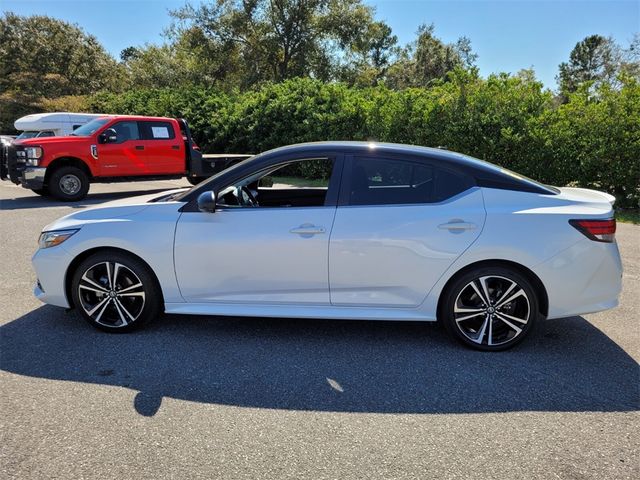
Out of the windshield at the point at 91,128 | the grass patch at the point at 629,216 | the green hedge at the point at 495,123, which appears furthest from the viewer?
the windshield at the point at 91,128

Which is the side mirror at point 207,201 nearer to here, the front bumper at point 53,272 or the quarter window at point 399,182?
the quarter window at point 399,182

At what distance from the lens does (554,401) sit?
321 centimetres

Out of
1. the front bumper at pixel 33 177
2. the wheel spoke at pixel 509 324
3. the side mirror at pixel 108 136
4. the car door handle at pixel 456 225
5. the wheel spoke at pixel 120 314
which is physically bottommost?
the wheel spoke at pixel 509 324

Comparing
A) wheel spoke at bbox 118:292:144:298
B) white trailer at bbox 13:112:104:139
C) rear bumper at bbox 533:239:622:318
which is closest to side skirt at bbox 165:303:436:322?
wheel spoke at bbox 118:292:144:298

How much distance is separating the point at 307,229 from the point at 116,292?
1.70 m

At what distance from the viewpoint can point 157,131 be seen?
1298cm

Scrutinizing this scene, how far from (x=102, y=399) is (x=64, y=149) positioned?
10.1m

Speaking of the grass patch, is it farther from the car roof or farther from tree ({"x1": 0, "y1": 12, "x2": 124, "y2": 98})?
tree ({"x1": 0, "y1": 12, "x2": 124, "y2": 98})

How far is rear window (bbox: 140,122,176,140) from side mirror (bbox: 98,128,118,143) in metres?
0.72

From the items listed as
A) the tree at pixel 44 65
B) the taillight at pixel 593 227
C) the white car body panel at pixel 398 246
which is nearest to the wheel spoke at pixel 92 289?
the white car body panel at pixel 398 246

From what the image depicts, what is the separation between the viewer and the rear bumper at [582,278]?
3719 millimetres

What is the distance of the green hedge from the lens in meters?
10.8

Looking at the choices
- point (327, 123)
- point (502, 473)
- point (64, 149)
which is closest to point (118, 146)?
point (64, 149)

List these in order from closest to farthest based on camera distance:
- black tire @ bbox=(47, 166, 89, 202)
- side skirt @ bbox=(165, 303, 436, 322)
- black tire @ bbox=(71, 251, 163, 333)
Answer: side skirt @ bbox=(165, 303, 436, 322) → black tire @ bbox=(71, 251, 163, 333) → black tire @ bbox=(47, 166, 89, 202)
